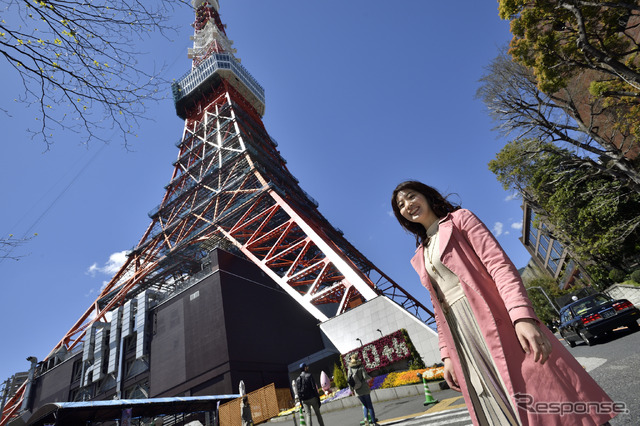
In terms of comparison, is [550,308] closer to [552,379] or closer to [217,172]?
[217,172]

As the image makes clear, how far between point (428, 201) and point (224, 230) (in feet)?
81.9

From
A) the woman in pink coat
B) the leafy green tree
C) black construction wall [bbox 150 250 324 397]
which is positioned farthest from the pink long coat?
the leafy green tree

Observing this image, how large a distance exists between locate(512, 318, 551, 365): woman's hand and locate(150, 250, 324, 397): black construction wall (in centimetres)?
2017

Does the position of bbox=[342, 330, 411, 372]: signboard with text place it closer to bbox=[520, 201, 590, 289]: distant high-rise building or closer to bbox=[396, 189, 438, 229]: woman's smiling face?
bbox=[396, 189, 438, 229]: woman's smiling face

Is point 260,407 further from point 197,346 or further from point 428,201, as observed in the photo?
point 428,201

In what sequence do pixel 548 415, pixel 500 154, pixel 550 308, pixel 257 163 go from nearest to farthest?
1. pixel 548 415
2. pixel 500 154
3. pixel 257 163
4. pixel 550 308

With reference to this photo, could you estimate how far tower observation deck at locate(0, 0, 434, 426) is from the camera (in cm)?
2042

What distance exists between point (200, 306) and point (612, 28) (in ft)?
79.2

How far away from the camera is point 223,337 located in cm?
1994

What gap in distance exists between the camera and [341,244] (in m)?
31.2

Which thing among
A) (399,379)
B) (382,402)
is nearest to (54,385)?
(382,402)

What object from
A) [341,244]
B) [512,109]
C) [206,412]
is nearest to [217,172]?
[341,244]

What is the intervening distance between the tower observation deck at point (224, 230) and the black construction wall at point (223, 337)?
5.58ft

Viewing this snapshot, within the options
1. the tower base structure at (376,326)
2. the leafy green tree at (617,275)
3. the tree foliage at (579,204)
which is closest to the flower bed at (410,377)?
the tower base structure at (376,326)
